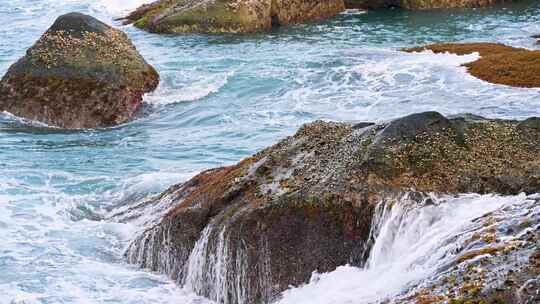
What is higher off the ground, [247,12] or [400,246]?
[247,12]

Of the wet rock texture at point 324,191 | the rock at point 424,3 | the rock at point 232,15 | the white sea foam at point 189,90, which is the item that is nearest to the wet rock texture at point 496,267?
the wet rock texture at point 324,191

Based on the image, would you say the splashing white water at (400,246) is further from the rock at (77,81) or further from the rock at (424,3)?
the rock at (424,3)

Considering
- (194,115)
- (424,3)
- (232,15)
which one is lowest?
(194,115)

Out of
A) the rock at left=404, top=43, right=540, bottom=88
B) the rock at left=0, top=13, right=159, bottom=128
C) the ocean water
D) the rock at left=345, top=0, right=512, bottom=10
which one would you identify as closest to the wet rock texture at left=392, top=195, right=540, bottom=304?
the ocean water

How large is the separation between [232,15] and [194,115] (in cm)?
1418

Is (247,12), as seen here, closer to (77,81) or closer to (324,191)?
(77,81)

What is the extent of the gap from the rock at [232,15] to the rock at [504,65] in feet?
37.2

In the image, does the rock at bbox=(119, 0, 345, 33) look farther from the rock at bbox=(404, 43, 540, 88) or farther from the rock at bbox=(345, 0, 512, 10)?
the rock at bbox=(404, 43, 540, 88)

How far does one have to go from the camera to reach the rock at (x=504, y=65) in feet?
76.3

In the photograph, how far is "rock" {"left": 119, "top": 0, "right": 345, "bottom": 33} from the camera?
36.9 metres

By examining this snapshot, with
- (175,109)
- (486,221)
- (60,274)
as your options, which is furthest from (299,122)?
(486,221)

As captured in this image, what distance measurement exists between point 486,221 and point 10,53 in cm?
2724

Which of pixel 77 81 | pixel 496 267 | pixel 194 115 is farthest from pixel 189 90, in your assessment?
pixel 496 267

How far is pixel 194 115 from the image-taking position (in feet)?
78.0
